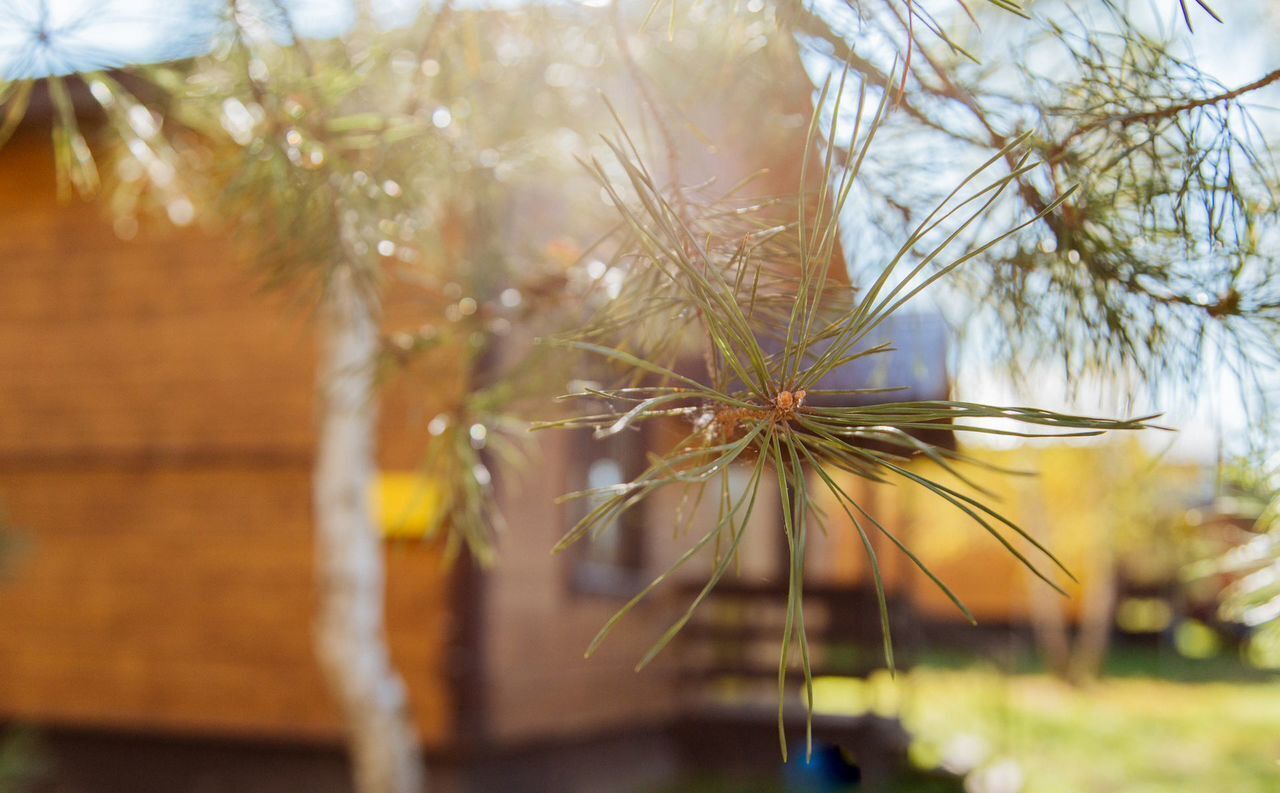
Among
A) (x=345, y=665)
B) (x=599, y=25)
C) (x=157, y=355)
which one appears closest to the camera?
(x=599, y=25)

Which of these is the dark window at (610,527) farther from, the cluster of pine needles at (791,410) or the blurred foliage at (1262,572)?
the cluster of pine needles at (791,410)

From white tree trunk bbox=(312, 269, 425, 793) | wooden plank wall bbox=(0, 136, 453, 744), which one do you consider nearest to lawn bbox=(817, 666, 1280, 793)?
white tree trunk bbox=(312, 269, 425, 793)

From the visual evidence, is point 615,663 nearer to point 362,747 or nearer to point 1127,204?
point 362,747

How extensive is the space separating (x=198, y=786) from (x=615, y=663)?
2378 mm

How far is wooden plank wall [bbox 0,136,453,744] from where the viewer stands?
18.5 ft

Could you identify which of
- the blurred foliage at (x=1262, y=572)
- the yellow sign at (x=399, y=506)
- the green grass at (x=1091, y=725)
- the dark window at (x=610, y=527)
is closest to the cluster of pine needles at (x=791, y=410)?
the blurred foliage at (x=1262, y=572)

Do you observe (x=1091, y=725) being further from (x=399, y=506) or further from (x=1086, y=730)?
(x=399, y=506)

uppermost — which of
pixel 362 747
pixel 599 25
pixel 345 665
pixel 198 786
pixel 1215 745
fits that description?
pixel 599 25

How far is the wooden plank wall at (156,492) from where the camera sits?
565cm

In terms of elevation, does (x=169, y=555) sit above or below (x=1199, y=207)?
below

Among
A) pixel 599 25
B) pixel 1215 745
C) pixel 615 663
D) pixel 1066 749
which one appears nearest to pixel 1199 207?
pixel 599 25

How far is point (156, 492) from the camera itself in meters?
6.11

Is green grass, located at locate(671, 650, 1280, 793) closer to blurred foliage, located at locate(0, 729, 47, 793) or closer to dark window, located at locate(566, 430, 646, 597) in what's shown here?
dark window, located at locate(566, 430, 646, 597)

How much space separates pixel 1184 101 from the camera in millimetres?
1365
